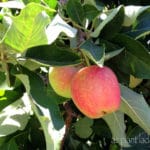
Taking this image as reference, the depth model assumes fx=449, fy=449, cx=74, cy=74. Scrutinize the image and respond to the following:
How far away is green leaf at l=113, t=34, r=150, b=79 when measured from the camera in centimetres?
84

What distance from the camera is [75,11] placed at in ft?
2.85

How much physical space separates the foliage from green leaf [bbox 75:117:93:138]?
0.83 feet

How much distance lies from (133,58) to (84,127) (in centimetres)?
43


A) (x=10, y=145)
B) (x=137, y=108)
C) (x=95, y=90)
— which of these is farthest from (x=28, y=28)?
(x=10, y=145)

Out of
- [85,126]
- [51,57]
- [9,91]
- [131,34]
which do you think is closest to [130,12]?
[131,34]

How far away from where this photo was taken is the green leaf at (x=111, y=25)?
82 cm

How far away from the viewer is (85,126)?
125 cm

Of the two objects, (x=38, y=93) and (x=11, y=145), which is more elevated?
(x=38, y=93)

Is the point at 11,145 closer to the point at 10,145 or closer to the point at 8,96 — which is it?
the point at 10,145

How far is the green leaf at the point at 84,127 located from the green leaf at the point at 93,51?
46 cm

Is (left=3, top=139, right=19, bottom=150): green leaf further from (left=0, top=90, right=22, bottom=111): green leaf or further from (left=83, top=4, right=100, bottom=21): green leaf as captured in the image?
(left=83, top=4, right=100, bottom=21): green leaf

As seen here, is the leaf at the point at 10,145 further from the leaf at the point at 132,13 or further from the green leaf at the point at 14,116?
the leaf at the point at 132,13

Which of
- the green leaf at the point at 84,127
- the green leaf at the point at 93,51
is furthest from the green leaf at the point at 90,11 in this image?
the green leaf at the point at 84,127

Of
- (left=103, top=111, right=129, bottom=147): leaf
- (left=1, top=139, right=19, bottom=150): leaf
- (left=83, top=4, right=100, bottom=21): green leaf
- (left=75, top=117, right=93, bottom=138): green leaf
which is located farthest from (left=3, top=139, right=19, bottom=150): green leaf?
(left=83, top=4, right=100, bottom=21): green leaf
